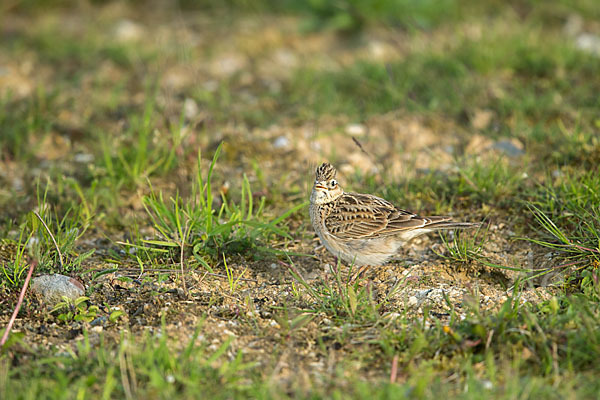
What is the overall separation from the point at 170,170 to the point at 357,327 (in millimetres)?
2927

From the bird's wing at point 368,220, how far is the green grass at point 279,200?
33cm

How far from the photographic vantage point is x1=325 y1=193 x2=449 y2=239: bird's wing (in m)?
5.26

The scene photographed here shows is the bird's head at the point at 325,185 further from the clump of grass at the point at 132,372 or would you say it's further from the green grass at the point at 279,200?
the clump of grass at the point at 132,372

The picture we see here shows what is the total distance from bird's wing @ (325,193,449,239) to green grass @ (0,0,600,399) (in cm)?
33

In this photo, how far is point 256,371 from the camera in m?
4.01

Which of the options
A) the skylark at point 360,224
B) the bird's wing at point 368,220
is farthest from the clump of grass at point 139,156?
the bird's wing at point 368,220

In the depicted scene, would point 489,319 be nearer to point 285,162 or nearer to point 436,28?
point 285,162

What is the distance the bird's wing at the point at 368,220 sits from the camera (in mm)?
5258

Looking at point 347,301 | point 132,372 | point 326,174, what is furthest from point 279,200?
point 132,372

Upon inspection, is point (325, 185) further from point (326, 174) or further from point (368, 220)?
point (368, 220)

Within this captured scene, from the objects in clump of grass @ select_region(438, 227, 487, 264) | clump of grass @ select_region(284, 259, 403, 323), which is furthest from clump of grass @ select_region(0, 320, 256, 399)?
clump of grass @ select_region(438, 227, 487, 264)

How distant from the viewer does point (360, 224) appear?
211 inches

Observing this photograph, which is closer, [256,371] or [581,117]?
[256,371]

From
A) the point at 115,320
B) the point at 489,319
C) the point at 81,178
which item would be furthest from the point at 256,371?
the point at 81,178
